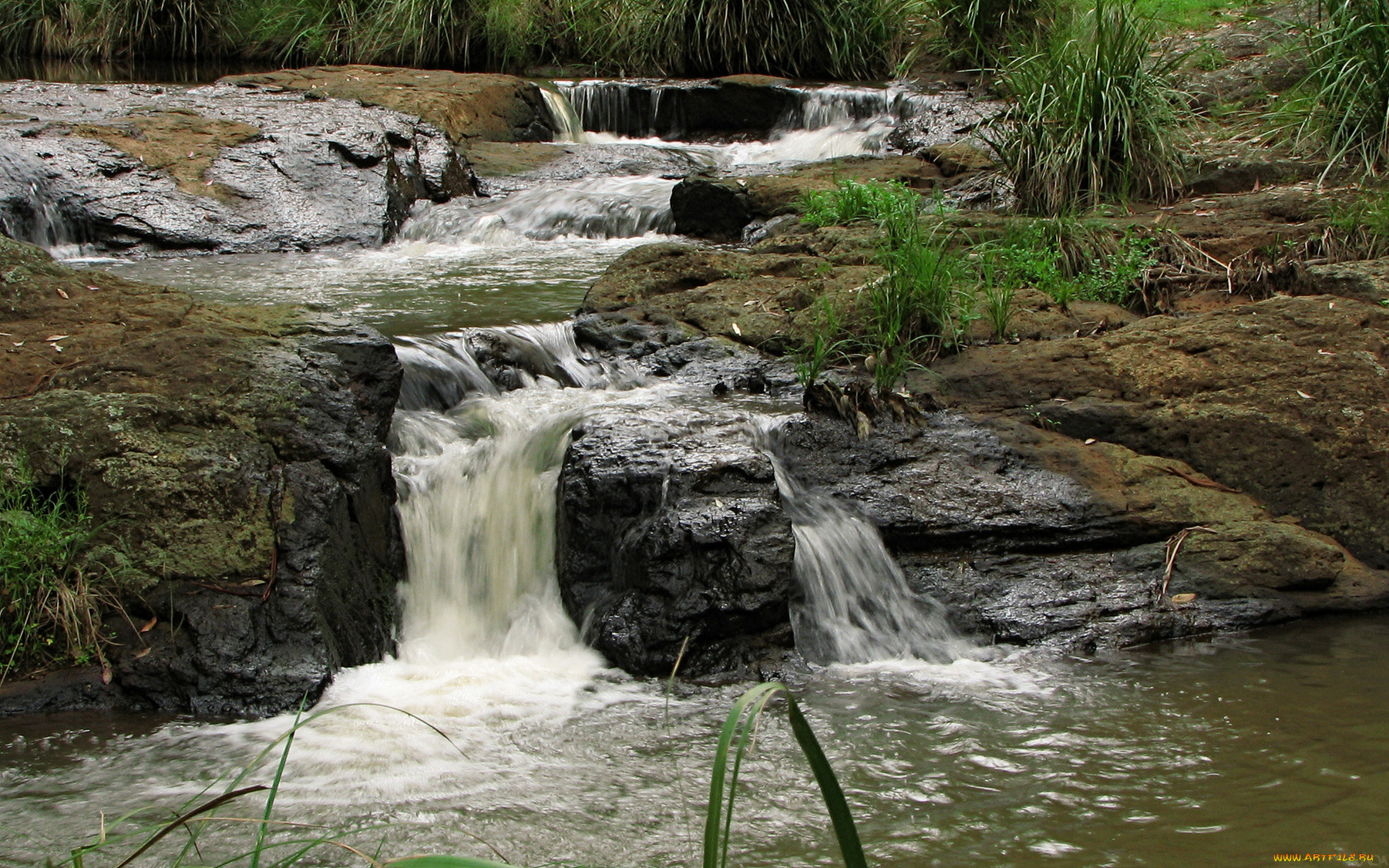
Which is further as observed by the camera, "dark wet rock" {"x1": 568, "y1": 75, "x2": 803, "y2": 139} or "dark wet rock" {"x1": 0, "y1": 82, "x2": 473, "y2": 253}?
"dark wet rock" {"x1": 568, "y1": 75, "x2": 803, "y2": 139}

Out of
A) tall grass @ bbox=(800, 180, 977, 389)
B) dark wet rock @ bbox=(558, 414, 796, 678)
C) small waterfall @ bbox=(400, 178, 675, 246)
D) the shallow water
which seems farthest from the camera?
small waterfall @ bbox=(400, 178, 675, 246)

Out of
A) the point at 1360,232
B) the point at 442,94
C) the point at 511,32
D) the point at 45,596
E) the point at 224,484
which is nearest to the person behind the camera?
the point at 45,596

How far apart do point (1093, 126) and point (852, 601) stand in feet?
14.7

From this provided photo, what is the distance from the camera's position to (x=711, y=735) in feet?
11.3

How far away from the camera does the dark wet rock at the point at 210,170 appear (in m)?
8.58

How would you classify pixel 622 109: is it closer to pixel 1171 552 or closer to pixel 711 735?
pixel 1171 552

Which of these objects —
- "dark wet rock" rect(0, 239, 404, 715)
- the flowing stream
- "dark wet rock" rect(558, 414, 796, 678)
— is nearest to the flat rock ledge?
"dark wet rock" rect(558, 414, 796, 678)

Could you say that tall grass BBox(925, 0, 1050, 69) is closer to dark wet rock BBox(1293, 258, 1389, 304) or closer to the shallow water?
dark wet rock BBox(1293, 258, 1389, 304)

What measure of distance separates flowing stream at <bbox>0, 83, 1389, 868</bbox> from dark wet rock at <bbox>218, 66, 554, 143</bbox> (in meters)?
6.66

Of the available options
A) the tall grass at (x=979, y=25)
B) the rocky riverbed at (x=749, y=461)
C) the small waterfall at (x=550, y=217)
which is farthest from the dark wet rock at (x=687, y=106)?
the rocky riverbed at (x=749, y=461)

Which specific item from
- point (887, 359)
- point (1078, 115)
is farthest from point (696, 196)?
point (887, 359)

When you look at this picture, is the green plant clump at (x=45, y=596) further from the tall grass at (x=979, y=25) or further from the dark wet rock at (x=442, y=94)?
the tall grass at (x=979, y=25)

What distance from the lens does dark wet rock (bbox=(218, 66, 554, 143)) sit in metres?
11.3

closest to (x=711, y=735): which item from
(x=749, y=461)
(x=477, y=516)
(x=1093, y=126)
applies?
(x=749, y=461)
